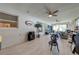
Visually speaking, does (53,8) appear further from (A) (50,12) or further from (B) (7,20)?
(B) (7,20)

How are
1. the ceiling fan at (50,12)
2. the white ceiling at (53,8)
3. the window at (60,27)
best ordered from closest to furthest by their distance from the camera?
the white ceiling at (53,8) < the ceiling fan at (50,12) < the window at (60,27)

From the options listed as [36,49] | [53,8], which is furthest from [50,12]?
[36,49]

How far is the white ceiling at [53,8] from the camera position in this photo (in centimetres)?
286

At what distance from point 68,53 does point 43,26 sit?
1138 millimetres

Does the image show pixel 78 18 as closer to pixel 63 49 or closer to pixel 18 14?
pixel 63 49

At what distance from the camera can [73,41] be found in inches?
121

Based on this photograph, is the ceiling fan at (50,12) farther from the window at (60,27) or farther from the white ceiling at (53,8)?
the window at (60,27)

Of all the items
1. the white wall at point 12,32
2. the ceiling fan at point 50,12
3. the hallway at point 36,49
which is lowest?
the hallway at point 36,49

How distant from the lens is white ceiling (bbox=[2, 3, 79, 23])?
286 cm

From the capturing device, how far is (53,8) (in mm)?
2969

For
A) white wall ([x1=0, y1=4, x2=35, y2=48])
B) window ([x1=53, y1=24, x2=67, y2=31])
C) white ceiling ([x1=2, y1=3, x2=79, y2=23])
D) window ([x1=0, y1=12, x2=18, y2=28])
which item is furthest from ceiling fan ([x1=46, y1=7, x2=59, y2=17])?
window ([x1=0, y1=12, x2=18, y2=28])

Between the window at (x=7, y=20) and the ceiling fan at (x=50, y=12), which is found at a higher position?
the ceiling fan at (x=50, y=12)

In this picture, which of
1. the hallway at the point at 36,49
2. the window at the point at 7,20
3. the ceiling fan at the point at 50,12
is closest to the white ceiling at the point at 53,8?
the ceiling fan at the point at 50,12

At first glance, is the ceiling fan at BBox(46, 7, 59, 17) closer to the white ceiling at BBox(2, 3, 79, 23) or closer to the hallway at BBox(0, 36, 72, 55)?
the white ceiling at BBox(2, 3, 79, 23)
